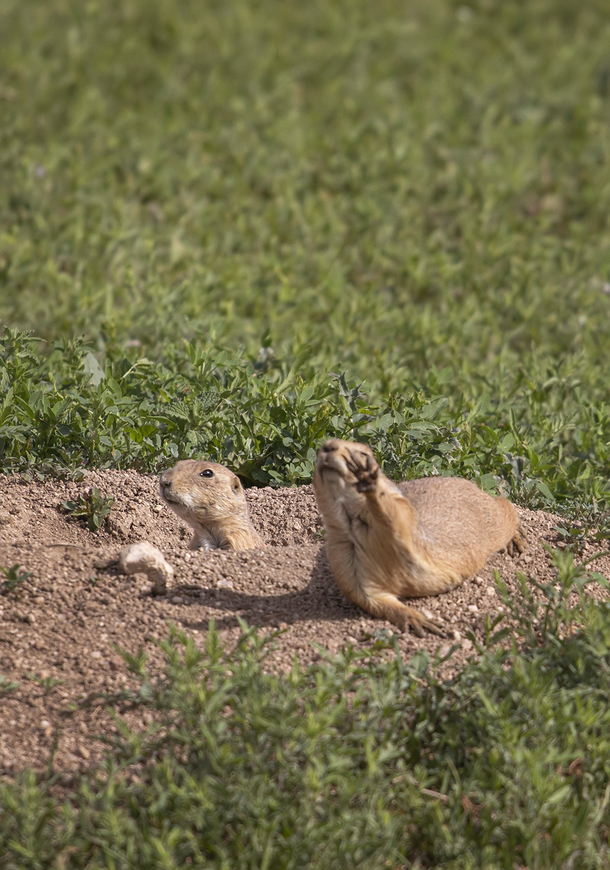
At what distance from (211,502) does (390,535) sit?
1.15 m

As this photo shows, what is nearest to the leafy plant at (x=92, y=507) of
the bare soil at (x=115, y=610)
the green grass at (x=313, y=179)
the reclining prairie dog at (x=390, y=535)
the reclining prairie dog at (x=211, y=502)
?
the bare soil at (x=115, y=610)

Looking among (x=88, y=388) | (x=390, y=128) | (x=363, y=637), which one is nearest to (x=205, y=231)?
(x=390, y=128)

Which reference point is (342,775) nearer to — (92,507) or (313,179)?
(92,507)

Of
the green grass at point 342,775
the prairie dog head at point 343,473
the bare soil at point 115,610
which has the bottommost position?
the bare soil at point 115,610

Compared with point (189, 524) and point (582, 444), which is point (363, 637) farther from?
point (582, 444)

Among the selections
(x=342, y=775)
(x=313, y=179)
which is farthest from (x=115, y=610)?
(x=313, y=179)

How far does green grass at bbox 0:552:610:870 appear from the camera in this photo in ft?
8.09

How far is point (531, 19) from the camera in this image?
35.8 feet

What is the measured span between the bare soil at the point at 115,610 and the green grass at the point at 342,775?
0.69 feet

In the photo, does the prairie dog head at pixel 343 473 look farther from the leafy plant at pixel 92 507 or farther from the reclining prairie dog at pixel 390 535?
the leafy plant at pixel 92 507

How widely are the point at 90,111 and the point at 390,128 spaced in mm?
2597

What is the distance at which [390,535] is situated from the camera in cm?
327

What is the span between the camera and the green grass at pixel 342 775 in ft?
8.09

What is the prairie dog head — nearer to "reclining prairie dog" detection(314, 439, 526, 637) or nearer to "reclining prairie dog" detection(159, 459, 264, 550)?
"reclining prairie dog" detection(314, 439, 526, 637)
